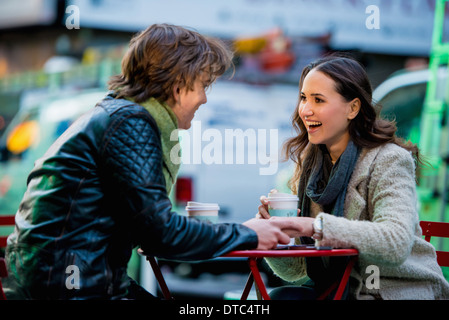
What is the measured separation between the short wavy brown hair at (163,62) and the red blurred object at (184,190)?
130 inches

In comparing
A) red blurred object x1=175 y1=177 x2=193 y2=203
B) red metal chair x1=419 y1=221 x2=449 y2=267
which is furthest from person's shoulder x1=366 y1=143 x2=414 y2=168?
red blurred object x1=175 y1=177 x2=193 y2=203

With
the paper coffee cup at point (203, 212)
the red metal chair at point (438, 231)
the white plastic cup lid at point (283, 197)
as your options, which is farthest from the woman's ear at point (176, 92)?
the red metal chair at point (438, 231)

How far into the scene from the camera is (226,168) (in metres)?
5.88

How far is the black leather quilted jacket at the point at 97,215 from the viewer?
6.65 ft

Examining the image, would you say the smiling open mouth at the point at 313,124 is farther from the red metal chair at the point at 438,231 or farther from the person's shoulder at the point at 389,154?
the red metal chair at the point at 438,231

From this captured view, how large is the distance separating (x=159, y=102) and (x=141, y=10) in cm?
441

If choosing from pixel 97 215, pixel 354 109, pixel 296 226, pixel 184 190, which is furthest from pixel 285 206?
pixel 184 190

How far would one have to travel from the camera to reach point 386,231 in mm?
2256

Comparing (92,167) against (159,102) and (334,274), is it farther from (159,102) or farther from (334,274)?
(334,274)

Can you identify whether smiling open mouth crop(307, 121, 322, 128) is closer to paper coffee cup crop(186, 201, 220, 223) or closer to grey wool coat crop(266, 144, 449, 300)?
grey wool coat crop(266, 144, 449, 300)

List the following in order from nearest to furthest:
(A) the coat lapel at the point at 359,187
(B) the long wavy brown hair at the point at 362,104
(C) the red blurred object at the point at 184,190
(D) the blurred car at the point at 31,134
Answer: (A) the coat lapel at the point at 359,187 < (B) the long wavy brown hair at the point at 362,104 < (D) the blurred car at the point at 31,134 < (C) the red blurred object at the point at 184,190

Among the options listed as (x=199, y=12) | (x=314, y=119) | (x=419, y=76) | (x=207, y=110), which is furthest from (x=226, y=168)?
(x=314, y=119)

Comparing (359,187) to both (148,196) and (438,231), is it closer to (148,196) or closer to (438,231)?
(438,231)
